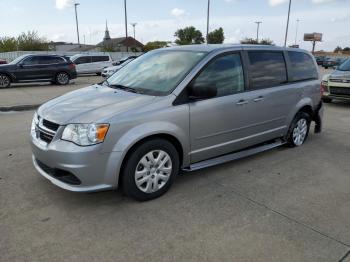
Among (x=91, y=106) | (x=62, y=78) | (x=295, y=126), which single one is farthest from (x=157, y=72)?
(x=62, y=78)

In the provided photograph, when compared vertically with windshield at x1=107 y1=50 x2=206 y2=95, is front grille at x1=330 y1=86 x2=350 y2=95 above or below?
below

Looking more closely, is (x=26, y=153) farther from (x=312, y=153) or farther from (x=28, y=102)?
(x=28, y=102)

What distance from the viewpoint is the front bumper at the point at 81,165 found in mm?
3512

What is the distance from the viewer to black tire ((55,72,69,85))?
1806 cm

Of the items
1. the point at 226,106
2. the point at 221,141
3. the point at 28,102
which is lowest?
the point at 28,102

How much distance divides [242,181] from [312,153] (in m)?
1.97

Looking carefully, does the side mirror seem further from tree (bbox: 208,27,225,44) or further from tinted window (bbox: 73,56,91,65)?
Answer: tree (bbox: 208,27,225,44)

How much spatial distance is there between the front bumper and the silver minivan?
0.01 metres

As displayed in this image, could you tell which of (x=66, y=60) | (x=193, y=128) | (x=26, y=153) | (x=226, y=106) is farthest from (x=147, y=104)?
(x=66, y=60)

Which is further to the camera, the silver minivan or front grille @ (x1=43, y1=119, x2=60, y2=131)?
front grille @ (x1=43, y1=119, x2=60, y2=131)

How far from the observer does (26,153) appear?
562 cm

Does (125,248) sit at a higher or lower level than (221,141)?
lower

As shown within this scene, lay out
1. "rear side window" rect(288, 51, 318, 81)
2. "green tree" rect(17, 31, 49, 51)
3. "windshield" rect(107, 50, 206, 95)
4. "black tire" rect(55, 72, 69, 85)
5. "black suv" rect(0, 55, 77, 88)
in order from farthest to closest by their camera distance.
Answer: "green tree" rect(17, 31, 49, 51) → "black tire" rect(55, 72, 69, 85) → "black suv" rect(0, 55, 77, 88) → "rear side window" rect(288, 51, 318, 81) → "windshield" rect(107, 50, 206, 95)

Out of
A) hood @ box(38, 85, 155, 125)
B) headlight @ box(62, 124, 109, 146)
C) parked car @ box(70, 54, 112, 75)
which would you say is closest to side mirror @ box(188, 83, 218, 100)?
hood @ box(38, 85, 155, 125)
